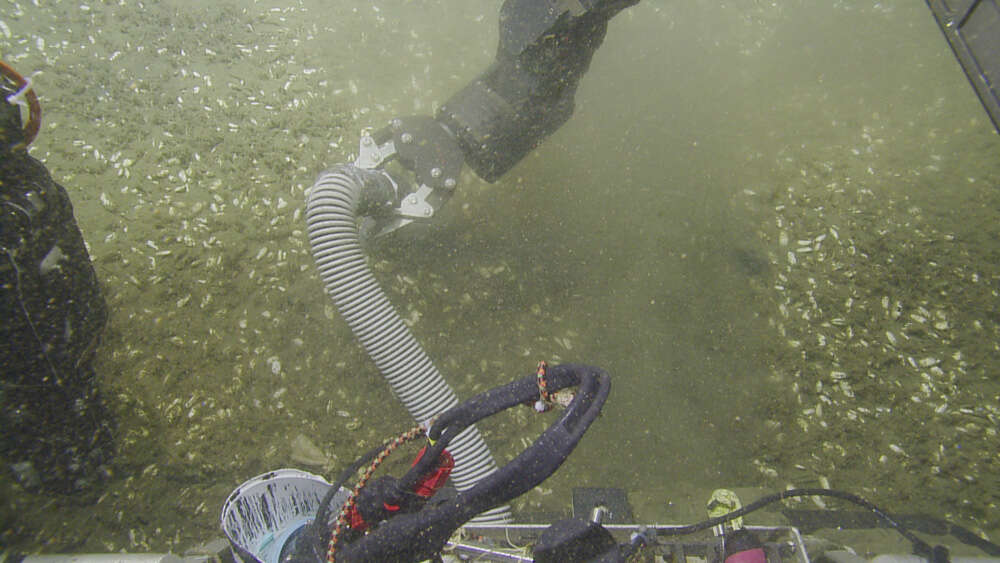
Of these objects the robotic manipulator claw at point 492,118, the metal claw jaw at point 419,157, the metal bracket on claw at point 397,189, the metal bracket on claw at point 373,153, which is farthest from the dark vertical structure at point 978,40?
the metal bracket on claw at point 373,153

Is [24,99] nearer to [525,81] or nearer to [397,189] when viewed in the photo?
[397,189]

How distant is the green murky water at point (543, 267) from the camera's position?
254 centimetres

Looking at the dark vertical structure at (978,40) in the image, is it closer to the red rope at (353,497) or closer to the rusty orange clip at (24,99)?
the red rope at (353,497)

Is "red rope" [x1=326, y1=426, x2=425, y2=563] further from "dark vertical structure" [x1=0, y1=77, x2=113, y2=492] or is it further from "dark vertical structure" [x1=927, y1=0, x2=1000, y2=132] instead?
"dark vertical structure" [x1=927, y1=0, x2=1000, y2=132]

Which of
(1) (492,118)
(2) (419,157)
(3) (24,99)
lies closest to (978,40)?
(1) (492,118)

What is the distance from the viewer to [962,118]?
3.89m

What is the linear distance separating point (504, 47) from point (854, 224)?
266cm

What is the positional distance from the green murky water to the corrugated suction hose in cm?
49

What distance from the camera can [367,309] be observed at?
2.06 meters

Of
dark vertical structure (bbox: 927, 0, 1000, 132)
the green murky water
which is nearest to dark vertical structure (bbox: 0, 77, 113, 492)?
the green murky water

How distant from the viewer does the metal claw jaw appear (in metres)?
2.51

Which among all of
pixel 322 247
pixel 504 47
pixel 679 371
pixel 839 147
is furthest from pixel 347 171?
pixel 839 147

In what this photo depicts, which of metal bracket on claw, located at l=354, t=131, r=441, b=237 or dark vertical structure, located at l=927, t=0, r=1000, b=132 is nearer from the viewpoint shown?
dark vertical structure, located at l=927, t=0, r=1000, b=132

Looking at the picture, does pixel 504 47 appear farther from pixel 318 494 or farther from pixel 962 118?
pixel 962 118
